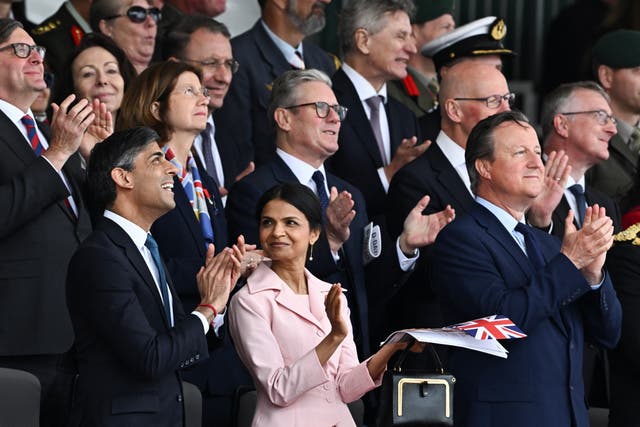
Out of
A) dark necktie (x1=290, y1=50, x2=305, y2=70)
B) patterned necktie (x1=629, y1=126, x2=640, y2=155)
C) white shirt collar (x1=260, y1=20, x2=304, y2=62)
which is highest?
white shirt collar (x1=260, y1=20, x2=304, y2=62)

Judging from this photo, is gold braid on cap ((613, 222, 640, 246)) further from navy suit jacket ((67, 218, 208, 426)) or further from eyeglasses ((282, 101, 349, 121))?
navy suit jacket ((67, 218, 208, 426))

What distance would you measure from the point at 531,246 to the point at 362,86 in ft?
7.33

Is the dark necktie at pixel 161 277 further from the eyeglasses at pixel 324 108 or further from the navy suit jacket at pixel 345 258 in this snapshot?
the eyeglasses at pixel 324 108

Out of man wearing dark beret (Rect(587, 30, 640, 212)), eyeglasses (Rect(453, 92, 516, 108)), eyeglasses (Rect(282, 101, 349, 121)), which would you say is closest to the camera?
eyeglasses (Rect(282, 101, 349, 121))

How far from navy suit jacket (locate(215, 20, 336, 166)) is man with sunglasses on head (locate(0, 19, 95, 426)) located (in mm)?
1873

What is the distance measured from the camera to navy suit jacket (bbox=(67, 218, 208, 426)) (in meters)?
4.53

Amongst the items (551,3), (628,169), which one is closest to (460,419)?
(628,169)

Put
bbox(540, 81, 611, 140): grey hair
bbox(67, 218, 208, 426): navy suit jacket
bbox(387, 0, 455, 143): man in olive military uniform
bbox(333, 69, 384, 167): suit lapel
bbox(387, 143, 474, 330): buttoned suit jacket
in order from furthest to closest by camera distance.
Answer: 1. bbox(387, 0, 455, 143): man in olive military uniform
2. bbox(540, 81, 611, 140): grey hair
3. bbox(333, 69, 384, 167): suit lapel
4. bbox(387, 143, 474, 330): buttoned suit jacket
5. bbox(67, 218, 208, 426): navy suit jacket

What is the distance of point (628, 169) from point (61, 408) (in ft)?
12.1

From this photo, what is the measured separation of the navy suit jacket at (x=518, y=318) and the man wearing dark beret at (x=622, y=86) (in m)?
2.63

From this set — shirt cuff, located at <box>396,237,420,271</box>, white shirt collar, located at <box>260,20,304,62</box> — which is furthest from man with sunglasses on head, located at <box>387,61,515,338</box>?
white shirt collar, located at <box>260,20,304,62</box>

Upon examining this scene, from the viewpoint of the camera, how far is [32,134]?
562 cm

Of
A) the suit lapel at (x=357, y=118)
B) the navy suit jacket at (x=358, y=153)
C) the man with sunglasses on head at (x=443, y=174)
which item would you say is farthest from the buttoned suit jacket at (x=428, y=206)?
the suit lapel at (x=357, y=118)

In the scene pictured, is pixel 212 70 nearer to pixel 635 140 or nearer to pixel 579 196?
pixel 579 196
